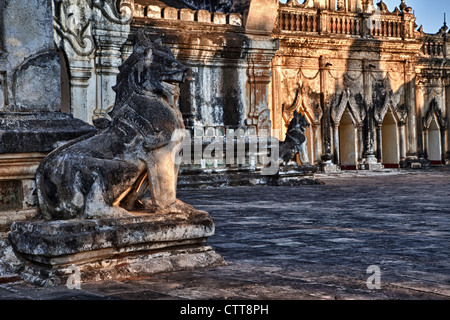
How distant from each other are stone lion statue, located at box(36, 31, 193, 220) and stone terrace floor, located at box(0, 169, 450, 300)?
518 millimetres

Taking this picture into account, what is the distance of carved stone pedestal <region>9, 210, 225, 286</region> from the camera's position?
359 centimetres

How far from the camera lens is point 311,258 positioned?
14.2 feet

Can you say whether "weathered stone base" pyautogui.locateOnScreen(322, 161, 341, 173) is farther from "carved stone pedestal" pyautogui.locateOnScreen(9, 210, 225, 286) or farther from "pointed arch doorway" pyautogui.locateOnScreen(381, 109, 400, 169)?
"carved stone pedestal" pyautogui.locateOnScreen(9, 210, 225, 286)

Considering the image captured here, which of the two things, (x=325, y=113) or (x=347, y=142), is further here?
(x=347, y=142)

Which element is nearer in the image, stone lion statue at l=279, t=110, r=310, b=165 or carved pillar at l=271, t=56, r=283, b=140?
stone lion statue at l=279, t=110, r=310, b=165

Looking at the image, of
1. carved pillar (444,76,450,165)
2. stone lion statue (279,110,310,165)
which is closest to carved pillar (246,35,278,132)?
stone lion statue (279,110,310,165)

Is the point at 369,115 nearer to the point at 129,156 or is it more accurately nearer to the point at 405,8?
the point at 405,8

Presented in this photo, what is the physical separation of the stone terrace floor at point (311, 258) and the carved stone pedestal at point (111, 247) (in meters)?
0.11

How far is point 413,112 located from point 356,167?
9.19ft

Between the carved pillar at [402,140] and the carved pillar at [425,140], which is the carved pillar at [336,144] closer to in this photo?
the carved pillar at [402,140]

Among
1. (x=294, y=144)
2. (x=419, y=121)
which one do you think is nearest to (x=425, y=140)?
(x=419, y=121)

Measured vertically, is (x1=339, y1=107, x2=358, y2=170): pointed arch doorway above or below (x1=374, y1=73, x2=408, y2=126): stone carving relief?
below

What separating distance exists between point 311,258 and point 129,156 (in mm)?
→ 1350

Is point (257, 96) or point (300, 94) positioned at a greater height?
point (300, 94)
